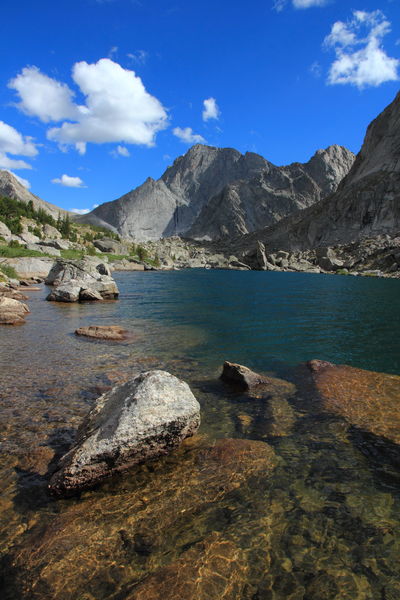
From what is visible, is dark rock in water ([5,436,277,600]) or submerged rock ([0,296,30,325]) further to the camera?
submerged rock ([0,296,30,325])

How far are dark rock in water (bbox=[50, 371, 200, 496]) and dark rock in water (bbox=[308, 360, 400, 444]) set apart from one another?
183 inches

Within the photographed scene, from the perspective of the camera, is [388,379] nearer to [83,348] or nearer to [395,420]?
[395,420]

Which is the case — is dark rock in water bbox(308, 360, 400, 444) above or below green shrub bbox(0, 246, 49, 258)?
below

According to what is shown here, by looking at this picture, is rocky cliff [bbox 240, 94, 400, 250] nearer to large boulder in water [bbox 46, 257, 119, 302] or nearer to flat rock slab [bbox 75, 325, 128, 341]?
large boulder in water [bbox 46, 257, 119, 302]

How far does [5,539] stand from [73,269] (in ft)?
129

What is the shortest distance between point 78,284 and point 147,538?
104 feet

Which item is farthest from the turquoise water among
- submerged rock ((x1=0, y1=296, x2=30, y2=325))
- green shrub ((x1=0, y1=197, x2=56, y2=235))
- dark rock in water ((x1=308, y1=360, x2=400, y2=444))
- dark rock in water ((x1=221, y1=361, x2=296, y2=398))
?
green shrub ((x1=0, y1=197, x2=56, y2=235))

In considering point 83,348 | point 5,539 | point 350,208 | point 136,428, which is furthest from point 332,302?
point 350,208

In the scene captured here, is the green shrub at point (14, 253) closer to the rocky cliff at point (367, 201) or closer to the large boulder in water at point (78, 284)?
the large boulder in water at point (78, 284)

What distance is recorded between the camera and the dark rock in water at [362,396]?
8.53 metres

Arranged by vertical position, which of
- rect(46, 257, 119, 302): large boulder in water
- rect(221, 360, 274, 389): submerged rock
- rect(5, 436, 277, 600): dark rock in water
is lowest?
rect(5, 436, 277, 600): dark rock in water

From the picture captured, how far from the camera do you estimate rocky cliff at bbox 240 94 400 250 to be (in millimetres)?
135875

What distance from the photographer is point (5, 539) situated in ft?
15.7

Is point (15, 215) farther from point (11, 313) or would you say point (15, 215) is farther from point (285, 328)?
point (285, 328)
